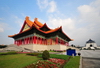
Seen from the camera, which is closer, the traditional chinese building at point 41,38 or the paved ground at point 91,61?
the paved ground at point 91,61

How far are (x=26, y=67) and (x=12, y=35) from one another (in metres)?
29.8

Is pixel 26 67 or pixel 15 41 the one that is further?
pixel 15 41

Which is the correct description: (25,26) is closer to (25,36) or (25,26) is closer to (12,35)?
(25,36)

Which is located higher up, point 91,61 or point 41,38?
point 41,38

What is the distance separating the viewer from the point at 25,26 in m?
27.8

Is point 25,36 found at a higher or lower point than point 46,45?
higher

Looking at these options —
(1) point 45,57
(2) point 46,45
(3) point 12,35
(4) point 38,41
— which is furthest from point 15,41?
(1) point 45,57

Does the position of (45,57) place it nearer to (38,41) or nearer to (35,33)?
(35,33)

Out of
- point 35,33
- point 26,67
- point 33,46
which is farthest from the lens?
point 35,33

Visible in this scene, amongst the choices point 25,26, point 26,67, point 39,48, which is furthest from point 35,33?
point 26,67

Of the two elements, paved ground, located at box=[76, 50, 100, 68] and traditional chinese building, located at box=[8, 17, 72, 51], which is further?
traditional chinese building, located at box=[8, 17, 72, 51]

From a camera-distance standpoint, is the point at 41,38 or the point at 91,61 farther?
the point at 41,38

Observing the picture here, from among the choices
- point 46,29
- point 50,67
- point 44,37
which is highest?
point 46,29

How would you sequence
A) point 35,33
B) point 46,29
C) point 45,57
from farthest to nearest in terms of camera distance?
point 46,29 < point 35,33 < point 45,57
